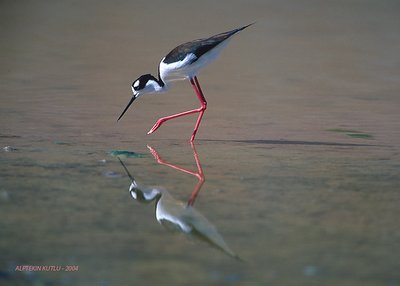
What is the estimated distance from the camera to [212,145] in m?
6.22

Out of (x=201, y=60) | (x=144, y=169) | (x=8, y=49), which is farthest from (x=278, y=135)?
(x=8, y=49)

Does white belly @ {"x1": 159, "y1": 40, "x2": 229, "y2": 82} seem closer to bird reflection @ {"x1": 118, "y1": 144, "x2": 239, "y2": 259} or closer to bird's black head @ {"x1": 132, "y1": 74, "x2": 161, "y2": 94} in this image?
bird's black head @ {"x1": 132, "y1": 74, "x2": 161, "y2": 94}

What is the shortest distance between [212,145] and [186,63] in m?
0.78

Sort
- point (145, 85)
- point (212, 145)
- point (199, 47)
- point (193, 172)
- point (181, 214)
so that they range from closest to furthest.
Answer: point (181, 214) → point (193, 172) → point (212, 145) → point (199, 47) → point (145, 85)

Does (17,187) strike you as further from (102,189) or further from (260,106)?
(260,106)

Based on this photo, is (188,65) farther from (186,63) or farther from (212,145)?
(212,145)

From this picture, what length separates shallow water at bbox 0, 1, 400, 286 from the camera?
364 centimetres

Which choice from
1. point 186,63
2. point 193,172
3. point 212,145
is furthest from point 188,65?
point 193,172

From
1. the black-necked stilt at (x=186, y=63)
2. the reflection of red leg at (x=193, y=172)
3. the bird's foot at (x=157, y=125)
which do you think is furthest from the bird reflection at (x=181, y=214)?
the black-necked stilt at (x=186, y=63)

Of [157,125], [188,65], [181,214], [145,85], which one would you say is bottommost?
[157,125]

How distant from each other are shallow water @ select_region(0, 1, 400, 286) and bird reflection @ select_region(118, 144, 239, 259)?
0.05 m

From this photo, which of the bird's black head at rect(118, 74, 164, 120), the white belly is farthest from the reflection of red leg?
the bird's black head at rect(118, 74, 164, 120)

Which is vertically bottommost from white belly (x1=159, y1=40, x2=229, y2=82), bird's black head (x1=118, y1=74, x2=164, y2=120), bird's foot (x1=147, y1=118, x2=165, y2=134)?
bird's foot (x1=147, y1=118, x2=165, y2=134)

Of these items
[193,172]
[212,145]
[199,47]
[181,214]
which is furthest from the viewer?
[199,47]
